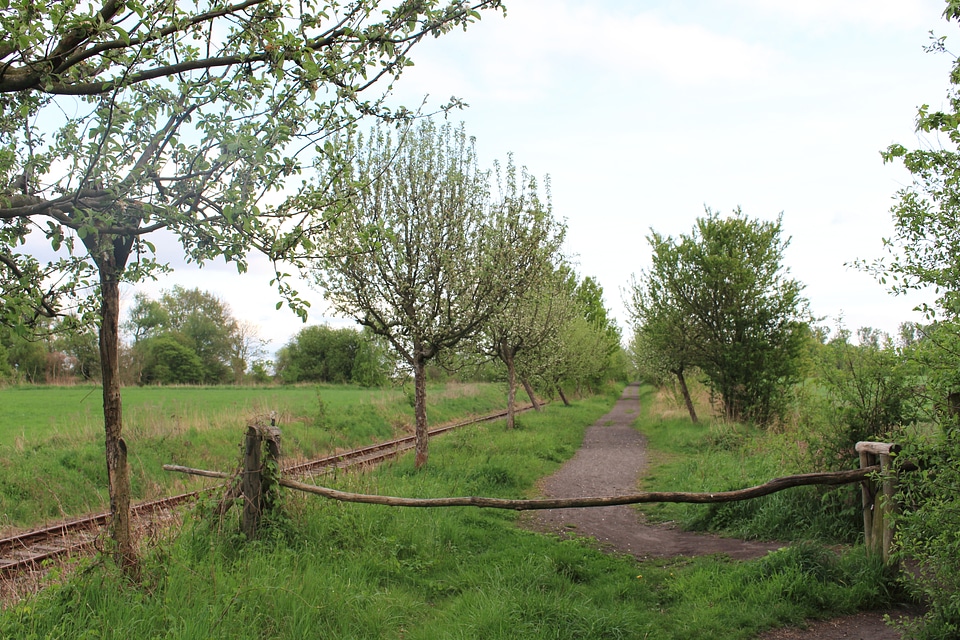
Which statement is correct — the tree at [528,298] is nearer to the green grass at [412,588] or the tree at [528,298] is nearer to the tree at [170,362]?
the green grass at [412,588]

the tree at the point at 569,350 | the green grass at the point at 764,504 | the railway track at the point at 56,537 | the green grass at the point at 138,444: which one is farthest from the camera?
the tree at the point at 569,350

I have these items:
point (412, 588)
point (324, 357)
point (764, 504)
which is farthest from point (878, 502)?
point (324, 357)

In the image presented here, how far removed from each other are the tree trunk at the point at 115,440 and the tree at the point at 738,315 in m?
18.6

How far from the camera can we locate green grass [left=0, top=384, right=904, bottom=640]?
4555mm

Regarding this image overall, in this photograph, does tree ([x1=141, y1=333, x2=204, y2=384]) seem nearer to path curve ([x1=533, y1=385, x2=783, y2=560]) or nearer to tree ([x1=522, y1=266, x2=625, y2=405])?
tree ([x1=522, y1=266, x2=625, y2=405])

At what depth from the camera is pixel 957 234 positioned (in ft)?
16.1

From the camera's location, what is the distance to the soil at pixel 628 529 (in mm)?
5117

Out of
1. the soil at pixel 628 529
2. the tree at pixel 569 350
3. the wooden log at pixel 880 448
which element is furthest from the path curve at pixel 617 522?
the tree at pixel 569 350

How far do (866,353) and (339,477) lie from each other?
280 inches

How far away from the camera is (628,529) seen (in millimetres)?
8984

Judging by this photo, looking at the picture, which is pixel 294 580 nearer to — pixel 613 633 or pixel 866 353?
pixel 613 633

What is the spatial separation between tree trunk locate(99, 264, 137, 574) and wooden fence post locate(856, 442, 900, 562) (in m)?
6.61

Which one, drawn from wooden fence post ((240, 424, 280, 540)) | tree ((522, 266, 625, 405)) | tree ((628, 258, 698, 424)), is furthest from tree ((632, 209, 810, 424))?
wooden fence post ((240, 424, 280, 540))

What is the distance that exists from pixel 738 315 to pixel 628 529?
13271 mm
